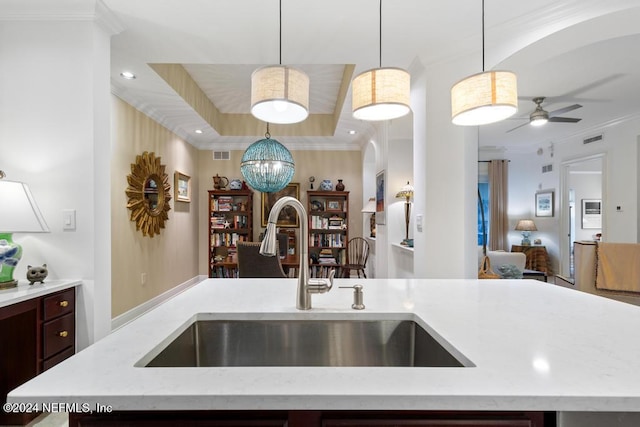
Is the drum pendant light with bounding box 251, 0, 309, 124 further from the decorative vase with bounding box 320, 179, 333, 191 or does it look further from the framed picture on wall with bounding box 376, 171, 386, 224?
the decorative vase with bounding box 320, 179, 333, 191

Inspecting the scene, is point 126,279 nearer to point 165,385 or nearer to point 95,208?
point 95,208

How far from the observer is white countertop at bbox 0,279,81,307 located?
161cm

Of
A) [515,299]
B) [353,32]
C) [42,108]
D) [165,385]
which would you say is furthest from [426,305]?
A: [42,108]

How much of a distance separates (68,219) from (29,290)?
1.66ft

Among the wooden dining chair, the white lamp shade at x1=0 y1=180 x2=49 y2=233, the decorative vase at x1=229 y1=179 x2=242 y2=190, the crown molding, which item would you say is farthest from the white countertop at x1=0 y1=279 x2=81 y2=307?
the wooden dining chair

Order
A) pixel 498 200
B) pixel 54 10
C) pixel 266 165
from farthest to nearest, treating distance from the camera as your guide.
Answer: pixel 498 200
pixel 266 165
pixel 54 10

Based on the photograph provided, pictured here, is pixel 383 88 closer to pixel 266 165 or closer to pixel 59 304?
pixel 59 304

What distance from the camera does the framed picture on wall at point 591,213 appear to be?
6984mm

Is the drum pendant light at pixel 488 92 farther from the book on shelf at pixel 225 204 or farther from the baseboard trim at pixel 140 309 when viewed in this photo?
the book on shelf at pixel 225 204

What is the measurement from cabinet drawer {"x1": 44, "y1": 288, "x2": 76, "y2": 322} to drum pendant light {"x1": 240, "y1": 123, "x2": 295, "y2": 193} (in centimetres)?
209

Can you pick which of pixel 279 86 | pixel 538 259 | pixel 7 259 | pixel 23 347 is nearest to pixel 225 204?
pixel 7 259

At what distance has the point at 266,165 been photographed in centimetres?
366

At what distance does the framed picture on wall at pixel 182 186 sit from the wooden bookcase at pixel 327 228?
2.01 m

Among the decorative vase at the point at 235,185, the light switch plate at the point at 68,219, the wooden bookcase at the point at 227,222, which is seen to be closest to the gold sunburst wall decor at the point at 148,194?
the wooden bookcase at the point at 227,222
